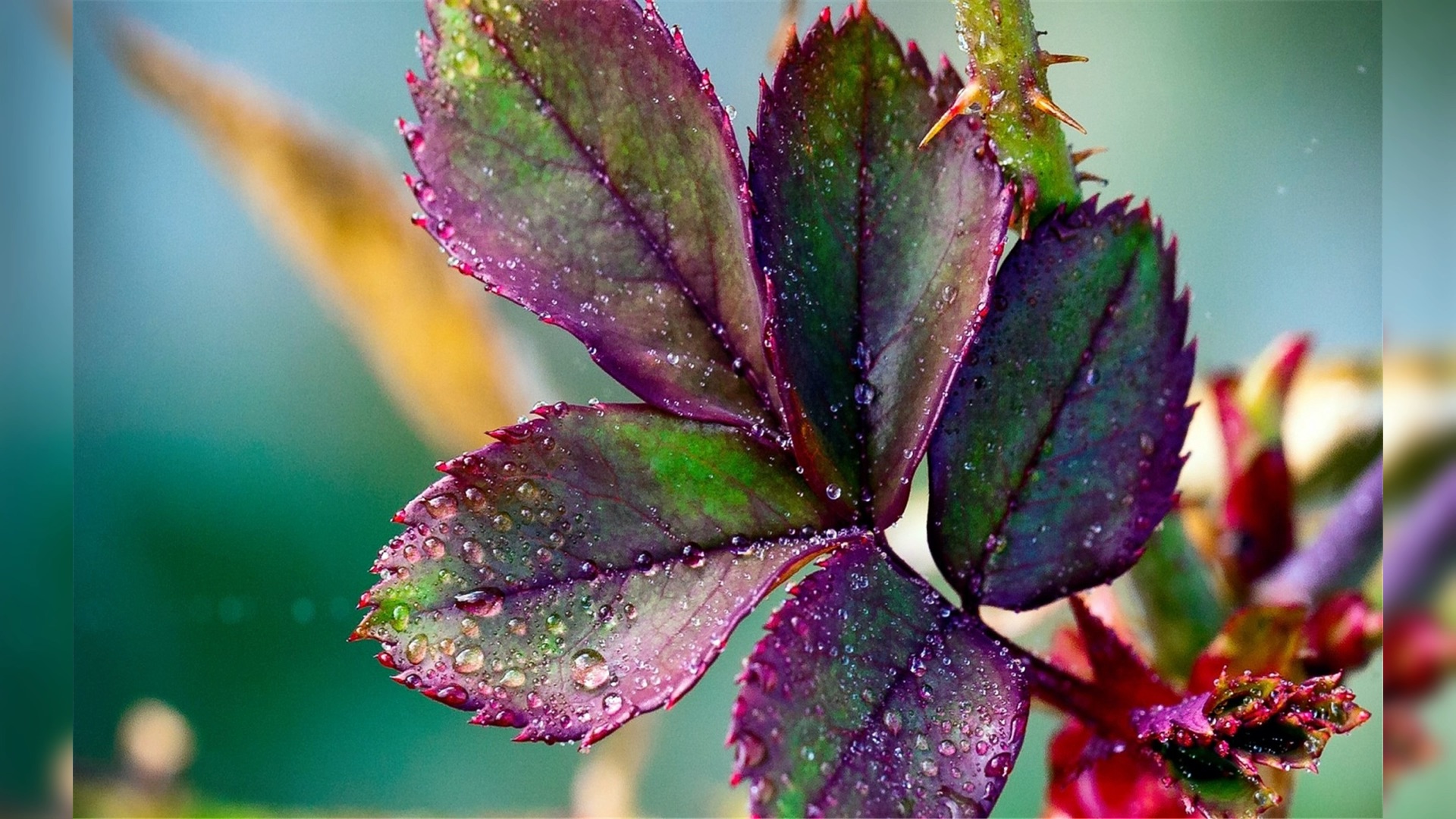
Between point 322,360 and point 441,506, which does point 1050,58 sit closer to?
point 441,506

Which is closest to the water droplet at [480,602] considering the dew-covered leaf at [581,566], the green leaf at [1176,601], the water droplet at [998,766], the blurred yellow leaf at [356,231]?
the dew-covered leaf at [581,566]

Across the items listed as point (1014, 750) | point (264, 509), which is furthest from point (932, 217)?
point (264, 509)

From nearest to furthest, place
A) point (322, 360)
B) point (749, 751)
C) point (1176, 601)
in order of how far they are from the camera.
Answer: point (749, 751)
point (1176, 601)
point (322, 360)

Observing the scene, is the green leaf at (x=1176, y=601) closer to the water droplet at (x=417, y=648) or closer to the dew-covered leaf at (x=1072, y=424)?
the dew-covered leaf at (x=1072, y=424)

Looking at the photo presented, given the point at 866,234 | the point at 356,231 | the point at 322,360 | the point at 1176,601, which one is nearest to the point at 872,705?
the point at 866,234

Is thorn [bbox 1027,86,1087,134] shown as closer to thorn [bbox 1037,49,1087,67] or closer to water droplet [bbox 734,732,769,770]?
thorn [bbox 1037,49,1087,67]

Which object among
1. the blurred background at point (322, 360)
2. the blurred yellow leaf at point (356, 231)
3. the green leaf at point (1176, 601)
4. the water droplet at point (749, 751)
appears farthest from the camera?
the blurred yellow leaf at point (356, 231)

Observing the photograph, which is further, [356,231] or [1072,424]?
[356,231]
